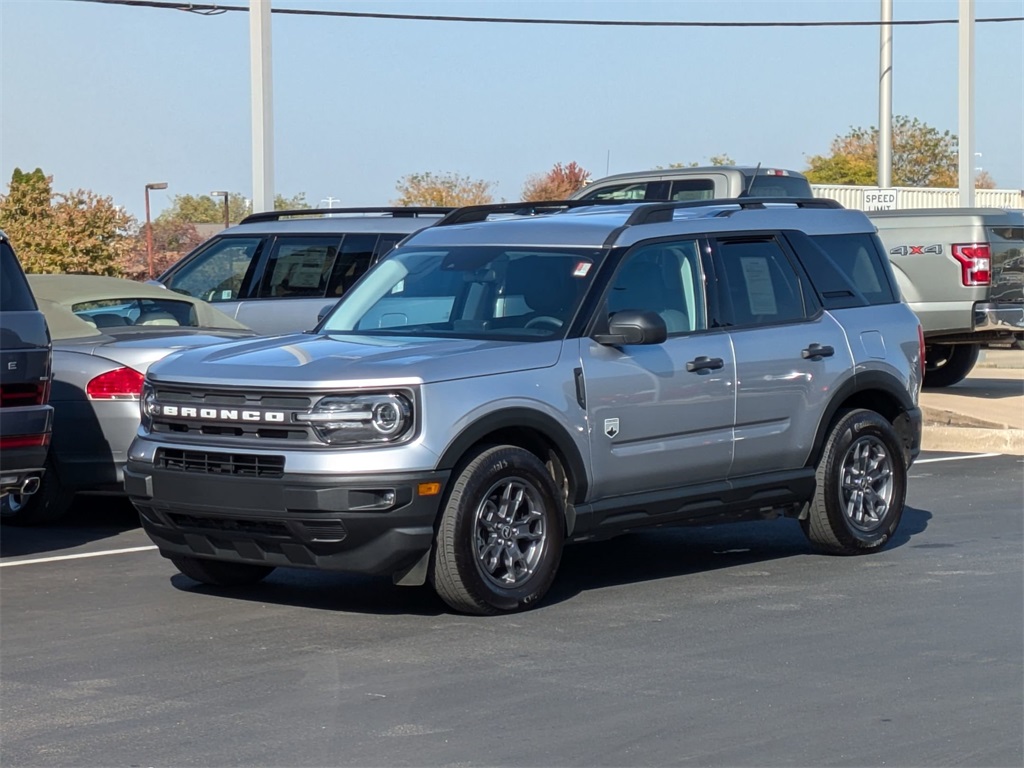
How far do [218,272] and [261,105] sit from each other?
461cm

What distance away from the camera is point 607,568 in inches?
359

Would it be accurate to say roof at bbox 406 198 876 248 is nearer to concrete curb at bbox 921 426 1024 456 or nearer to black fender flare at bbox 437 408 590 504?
black fender flare at bbox 437 408 590 504

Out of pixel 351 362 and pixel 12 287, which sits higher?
pixel 12 287

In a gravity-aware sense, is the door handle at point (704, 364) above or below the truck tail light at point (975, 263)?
below

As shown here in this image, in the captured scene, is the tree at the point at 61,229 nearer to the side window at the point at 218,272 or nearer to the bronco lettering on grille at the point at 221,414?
the side window at the point at 218,272

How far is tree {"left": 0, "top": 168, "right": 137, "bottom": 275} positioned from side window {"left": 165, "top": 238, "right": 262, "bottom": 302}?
34.0 metres

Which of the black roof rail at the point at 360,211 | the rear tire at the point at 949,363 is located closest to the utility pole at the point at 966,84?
A: the rear tire at the point at 949,363

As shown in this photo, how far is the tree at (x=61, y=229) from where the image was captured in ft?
159

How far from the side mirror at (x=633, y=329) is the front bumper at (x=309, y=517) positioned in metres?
1.22

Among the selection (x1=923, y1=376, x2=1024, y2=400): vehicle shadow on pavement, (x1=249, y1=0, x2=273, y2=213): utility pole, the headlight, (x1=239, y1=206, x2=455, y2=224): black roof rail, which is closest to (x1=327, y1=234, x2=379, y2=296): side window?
(x1=239, y1=206, x2=455, y2=224): black roof rail

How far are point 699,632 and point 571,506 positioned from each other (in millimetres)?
1037

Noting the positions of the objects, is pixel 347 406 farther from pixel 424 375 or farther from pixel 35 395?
pixel 35 395

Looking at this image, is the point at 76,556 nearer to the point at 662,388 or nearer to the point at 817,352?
the point at 662,388

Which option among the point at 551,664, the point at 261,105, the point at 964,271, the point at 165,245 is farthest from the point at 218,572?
the point at 165,245
